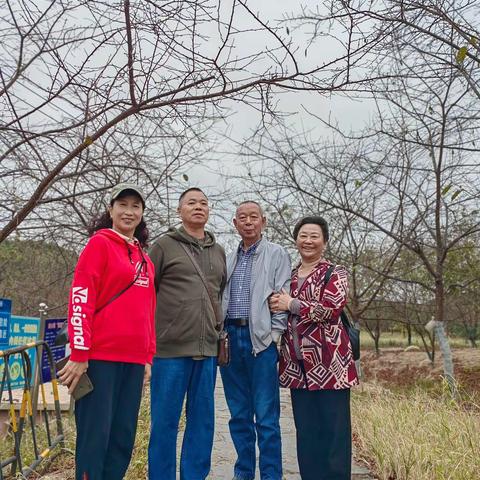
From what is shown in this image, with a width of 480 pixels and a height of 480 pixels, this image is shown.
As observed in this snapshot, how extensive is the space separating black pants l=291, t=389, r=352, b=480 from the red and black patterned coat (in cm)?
8

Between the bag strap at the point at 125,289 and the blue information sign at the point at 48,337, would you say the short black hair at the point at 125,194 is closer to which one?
the bag strap at the point at 125,289

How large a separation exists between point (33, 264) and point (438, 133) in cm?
820

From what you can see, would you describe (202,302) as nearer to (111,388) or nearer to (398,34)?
(111,388)

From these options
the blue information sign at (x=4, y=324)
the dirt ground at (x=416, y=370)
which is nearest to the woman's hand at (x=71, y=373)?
the blue information sign at (x=4, y=324)

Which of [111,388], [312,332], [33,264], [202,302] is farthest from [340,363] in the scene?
[33,264]

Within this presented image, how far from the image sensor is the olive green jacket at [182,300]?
10.3 feet

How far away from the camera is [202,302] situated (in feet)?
10.5

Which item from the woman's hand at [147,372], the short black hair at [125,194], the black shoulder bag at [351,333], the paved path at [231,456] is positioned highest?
the short black hair at [125,194]

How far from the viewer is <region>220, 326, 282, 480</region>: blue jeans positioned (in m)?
3.33

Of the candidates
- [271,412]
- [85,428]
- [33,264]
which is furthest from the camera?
[33,264]

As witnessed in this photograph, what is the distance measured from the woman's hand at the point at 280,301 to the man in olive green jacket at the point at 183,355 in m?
0.34

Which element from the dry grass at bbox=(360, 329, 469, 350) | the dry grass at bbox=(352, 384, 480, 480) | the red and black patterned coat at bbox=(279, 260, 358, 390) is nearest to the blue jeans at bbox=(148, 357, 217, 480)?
the red and black patterned coat at bbox=(279, 260, 358, 390)

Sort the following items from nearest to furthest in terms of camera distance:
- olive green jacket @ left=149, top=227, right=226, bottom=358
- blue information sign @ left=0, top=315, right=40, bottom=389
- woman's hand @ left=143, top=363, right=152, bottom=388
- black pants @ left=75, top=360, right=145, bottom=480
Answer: black pants @ left=75, top=360, right=145, bottom=480
woman's hand @ left=143, top=363, right=152, bottom=388
olive green jacket @ left=149, top=227, right=226, bottom=358
blue information sign @ left=0, top=315, right=40, bottom=389

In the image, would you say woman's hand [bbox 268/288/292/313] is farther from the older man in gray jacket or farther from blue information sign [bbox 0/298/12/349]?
blue information sign [bbox 0/298/12/349]
